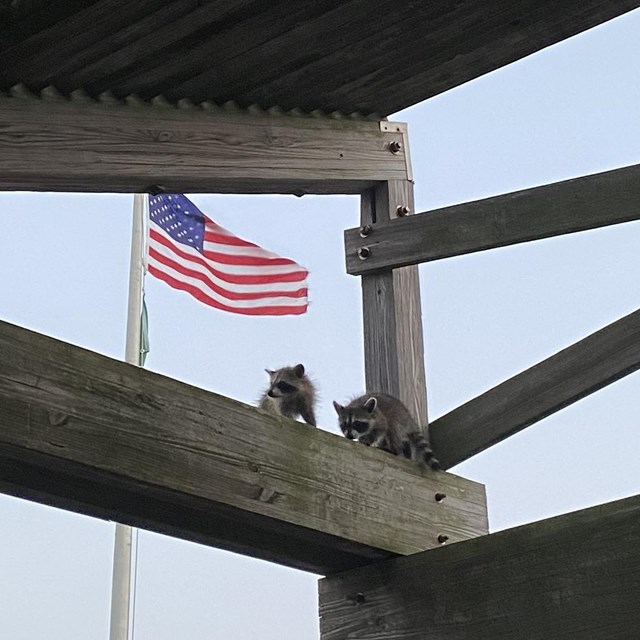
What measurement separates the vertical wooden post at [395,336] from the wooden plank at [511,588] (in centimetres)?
89

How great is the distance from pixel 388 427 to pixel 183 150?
1.43 m

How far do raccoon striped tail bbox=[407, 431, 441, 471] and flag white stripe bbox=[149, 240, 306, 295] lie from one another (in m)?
2.90

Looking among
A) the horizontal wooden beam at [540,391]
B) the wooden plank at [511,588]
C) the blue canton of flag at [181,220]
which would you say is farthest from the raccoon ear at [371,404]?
the blue canton of flag at [181,220]

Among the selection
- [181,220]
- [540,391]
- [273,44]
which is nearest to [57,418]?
[273,44]

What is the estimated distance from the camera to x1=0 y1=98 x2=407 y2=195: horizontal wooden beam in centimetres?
409

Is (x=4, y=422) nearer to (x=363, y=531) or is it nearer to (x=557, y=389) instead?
(x=363, y=531)

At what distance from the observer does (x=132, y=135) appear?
433 centimetres

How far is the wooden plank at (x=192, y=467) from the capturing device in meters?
3.11

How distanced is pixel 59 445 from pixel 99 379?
0.25 meters

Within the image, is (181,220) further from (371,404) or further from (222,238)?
(371,404)

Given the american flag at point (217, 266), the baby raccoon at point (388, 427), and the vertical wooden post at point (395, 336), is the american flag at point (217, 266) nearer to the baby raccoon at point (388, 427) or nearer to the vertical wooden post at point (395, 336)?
the baby raccoon at point (388, 427)

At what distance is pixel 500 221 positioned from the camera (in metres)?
4.61

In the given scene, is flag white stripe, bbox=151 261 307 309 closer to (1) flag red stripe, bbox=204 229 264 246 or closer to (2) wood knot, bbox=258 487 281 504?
(1) flag red stripe, bbox=204 229 264 246

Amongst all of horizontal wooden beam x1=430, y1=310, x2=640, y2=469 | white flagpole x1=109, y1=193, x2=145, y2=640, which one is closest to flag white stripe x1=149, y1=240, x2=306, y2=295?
white flagpole x1=109, y1=193, x2=145, y2=640
